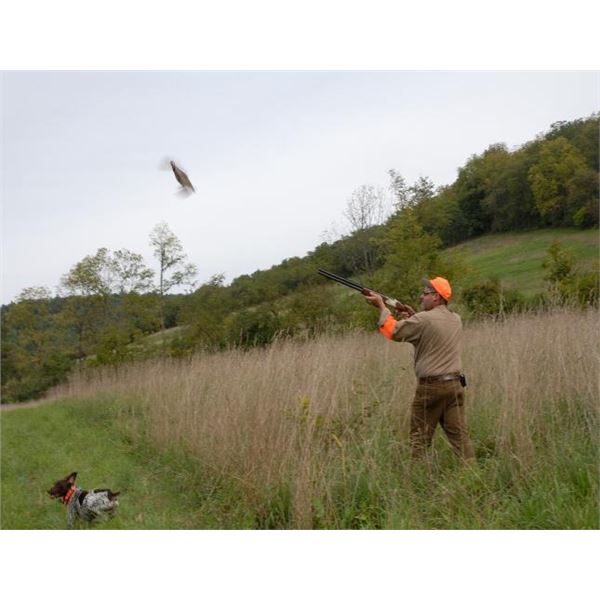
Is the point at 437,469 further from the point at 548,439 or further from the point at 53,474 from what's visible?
the point at 53,474

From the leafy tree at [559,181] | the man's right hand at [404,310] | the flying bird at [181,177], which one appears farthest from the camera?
the leafy tree at [559,181]

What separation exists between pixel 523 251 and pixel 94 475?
119 ft

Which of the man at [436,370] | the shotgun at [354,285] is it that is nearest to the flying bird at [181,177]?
the shotgun at [354,285]

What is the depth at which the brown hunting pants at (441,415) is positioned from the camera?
13.8 ft

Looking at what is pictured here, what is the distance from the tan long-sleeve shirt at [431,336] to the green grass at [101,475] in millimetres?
2027

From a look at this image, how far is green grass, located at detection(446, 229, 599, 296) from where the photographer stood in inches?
1171

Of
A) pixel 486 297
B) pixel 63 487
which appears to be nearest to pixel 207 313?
pixel 486 297

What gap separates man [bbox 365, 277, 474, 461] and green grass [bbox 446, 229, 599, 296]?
23.5 metres

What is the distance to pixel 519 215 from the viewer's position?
140 ft

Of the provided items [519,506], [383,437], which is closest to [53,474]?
[383,437]

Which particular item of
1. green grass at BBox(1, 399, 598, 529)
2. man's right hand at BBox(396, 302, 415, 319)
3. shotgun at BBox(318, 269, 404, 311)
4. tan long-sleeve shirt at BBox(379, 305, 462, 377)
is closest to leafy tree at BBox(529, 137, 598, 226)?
man's right hand at BBox(396, 302, 415, 319)

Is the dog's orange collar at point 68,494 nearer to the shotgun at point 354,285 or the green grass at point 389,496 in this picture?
the green grass at point 389,496

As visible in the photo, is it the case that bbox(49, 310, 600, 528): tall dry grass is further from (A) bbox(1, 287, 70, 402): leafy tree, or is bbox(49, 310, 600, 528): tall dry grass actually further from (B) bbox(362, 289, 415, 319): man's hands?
(A) bbox(1, 287, 70, 402): leafy tree

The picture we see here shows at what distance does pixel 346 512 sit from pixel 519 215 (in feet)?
142
